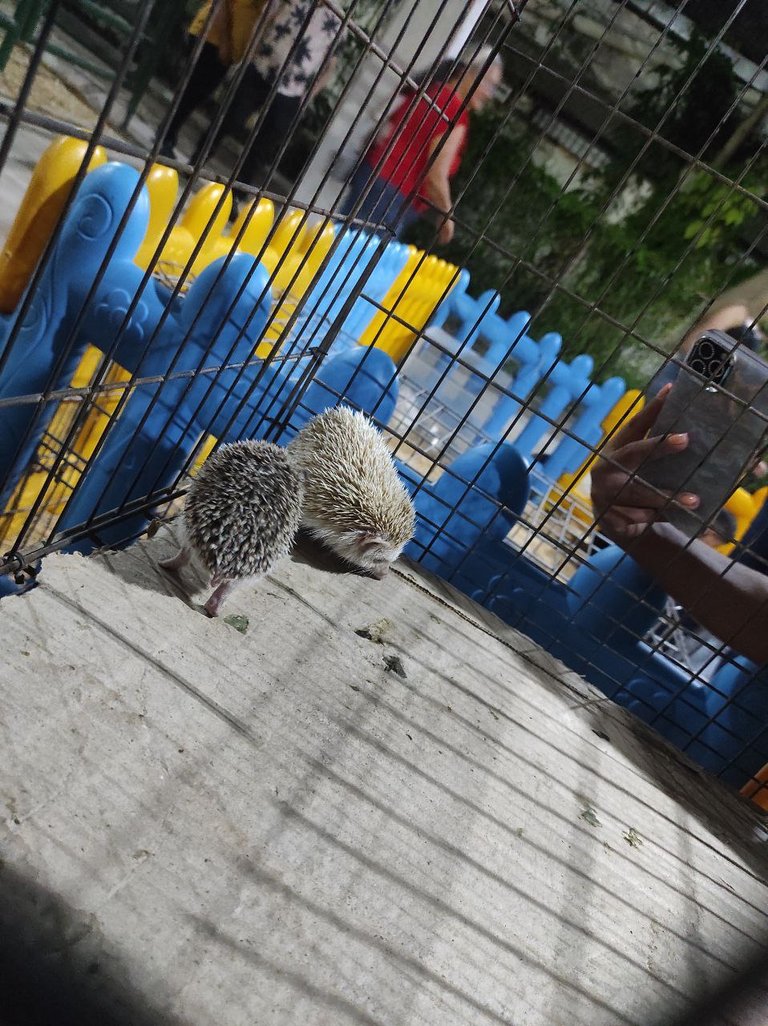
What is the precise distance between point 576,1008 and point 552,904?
0.65ft

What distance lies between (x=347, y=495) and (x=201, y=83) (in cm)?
119

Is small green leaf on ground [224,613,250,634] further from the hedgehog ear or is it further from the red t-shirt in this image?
the red t-shirt

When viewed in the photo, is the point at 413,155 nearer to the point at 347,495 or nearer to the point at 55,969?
the point at 347,495

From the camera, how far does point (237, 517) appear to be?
5.41 feet

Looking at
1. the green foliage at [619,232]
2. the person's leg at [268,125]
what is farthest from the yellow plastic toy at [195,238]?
the green foliage at [619,232]

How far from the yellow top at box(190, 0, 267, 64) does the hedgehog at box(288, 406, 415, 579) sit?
0.95m

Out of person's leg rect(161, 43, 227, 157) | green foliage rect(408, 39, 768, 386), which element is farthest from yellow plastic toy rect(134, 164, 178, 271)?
green foliage rect(408, 39, 768, 386)

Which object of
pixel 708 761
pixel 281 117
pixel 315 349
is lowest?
pixel 708 761

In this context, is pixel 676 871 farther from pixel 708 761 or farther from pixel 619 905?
pixel 708 761

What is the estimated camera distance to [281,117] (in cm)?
268

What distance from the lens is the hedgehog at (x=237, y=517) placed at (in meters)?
1.61

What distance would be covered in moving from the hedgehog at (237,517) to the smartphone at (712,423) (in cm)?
117

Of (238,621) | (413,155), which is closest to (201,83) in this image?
(413,155)

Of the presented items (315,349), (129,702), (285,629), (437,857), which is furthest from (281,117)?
(437,857)
